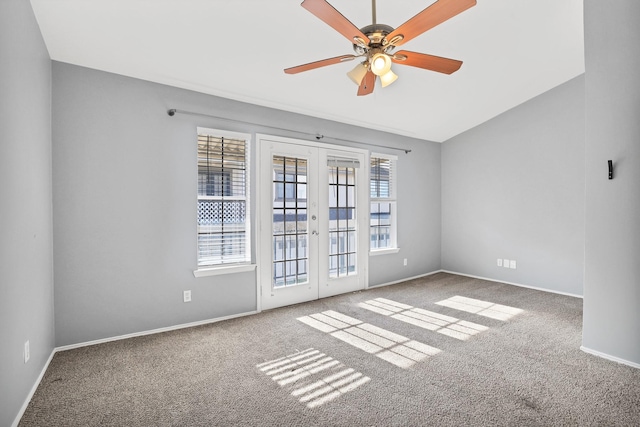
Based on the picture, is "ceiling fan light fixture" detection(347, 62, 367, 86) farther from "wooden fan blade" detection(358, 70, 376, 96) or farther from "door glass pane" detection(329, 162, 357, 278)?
"door glass pane" detection(329, 162, 357, 278)

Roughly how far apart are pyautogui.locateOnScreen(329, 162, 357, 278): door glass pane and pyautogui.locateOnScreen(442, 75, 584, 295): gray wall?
226 centimetres

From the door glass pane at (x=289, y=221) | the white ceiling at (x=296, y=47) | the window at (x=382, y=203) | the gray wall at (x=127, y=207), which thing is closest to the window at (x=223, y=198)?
the gray wall at (x=127, y=207)

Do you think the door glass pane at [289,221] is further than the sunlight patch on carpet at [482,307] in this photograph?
Yes

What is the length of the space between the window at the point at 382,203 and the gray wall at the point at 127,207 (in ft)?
6.87

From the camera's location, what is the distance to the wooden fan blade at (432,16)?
62.6 inches

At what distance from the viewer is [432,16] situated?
1708 millimetres

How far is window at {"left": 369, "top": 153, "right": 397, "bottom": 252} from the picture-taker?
204 inches

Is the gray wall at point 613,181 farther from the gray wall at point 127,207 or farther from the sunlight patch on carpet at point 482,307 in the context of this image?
the gray wall at point 127,207

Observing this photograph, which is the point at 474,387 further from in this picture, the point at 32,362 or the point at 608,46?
the point at 32,362

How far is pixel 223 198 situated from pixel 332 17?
2.47 meters

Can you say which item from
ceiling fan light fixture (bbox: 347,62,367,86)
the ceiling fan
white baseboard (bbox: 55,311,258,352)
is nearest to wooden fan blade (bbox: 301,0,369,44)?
the ceiling fan

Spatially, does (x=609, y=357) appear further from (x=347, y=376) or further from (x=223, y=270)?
(x=223, y=270)

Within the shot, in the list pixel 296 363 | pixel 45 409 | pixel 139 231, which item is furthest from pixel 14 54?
pixel 296 363

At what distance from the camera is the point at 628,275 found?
8.48ft
